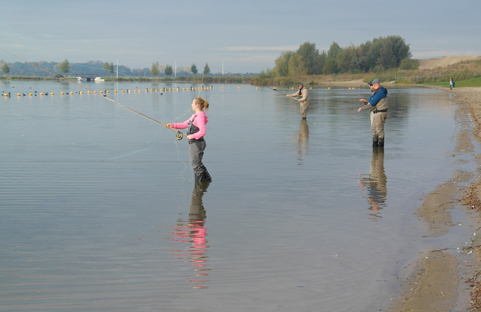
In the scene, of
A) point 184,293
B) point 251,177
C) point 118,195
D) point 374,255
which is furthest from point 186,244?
point 251,177

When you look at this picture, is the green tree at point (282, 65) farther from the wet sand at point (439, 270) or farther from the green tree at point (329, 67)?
the wet sand at point (439, 270)

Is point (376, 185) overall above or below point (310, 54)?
below

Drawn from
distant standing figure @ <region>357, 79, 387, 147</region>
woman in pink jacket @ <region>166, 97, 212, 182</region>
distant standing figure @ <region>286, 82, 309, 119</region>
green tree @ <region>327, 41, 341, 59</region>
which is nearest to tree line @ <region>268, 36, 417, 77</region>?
green tree @ <region>327, 41, 341, 59</region>

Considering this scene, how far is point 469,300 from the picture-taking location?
480cm

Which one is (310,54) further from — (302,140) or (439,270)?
(439,270)

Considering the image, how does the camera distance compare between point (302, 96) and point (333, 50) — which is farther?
point (333, 50)

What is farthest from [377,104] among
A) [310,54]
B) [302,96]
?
[310,54]

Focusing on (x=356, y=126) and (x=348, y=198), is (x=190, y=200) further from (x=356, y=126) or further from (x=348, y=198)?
(x=356, y=126)

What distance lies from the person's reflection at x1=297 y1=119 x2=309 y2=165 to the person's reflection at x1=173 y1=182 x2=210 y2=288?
5051 millimetres

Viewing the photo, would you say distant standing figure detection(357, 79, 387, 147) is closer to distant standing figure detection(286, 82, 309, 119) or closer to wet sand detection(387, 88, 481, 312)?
wet sand detection(387, 88, 481, 312)

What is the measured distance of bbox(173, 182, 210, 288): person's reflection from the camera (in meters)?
5.93

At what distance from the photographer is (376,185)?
10461 millimetres

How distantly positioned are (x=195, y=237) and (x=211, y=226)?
0.59m

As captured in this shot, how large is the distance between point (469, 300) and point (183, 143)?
45.0 feet
